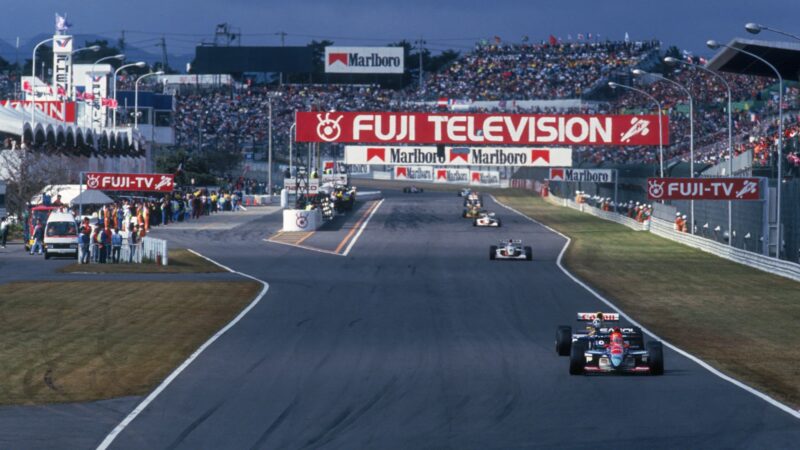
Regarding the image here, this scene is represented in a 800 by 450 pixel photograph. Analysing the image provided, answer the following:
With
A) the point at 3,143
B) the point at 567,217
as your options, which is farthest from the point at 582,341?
the point at 567,217

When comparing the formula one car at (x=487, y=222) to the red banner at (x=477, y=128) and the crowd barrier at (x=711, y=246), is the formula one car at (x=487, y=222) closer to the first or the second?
the red banner at (x=477, y=128)

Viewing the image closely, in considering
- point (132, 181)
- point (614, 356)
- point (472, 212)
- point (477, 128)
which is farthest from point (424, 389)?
point (472, 212)

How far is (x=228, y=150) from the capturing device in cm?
14225

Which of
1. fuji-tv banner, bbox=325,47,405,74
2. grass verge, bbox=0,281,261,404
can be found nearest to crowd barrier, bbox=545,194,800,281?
→ grass verge, bbox=0,281,261,404

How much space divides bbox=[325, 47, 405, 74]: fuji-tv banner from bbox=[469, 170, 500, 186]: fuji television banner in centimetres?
2304

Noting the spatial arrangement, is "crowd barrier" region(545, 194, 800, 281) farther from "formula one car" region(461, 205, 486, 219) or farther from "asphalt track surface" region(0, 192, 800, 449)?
"asphalt track surface" region(0, 192, 800, 449)

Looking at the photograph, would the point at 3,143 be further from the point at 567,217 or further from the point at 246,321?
the point at 246,321

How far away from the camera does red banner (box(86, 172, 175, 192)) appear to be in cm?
4903

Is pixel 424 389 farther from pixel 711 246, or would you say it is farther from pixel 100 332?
pixel 711 246

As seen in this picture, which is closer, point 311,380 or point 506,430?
point 506,430

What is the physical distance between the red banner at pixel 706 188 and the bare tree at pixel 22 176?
32732 mm

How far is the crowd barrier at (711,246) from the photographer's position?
45.0 metres

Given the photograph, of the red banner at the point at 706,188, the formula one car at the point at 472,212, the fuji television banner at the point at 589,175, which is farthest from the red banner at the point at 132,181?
the fuji television banner at the point at 589,175

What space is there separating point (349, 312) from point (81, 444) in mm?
16776
